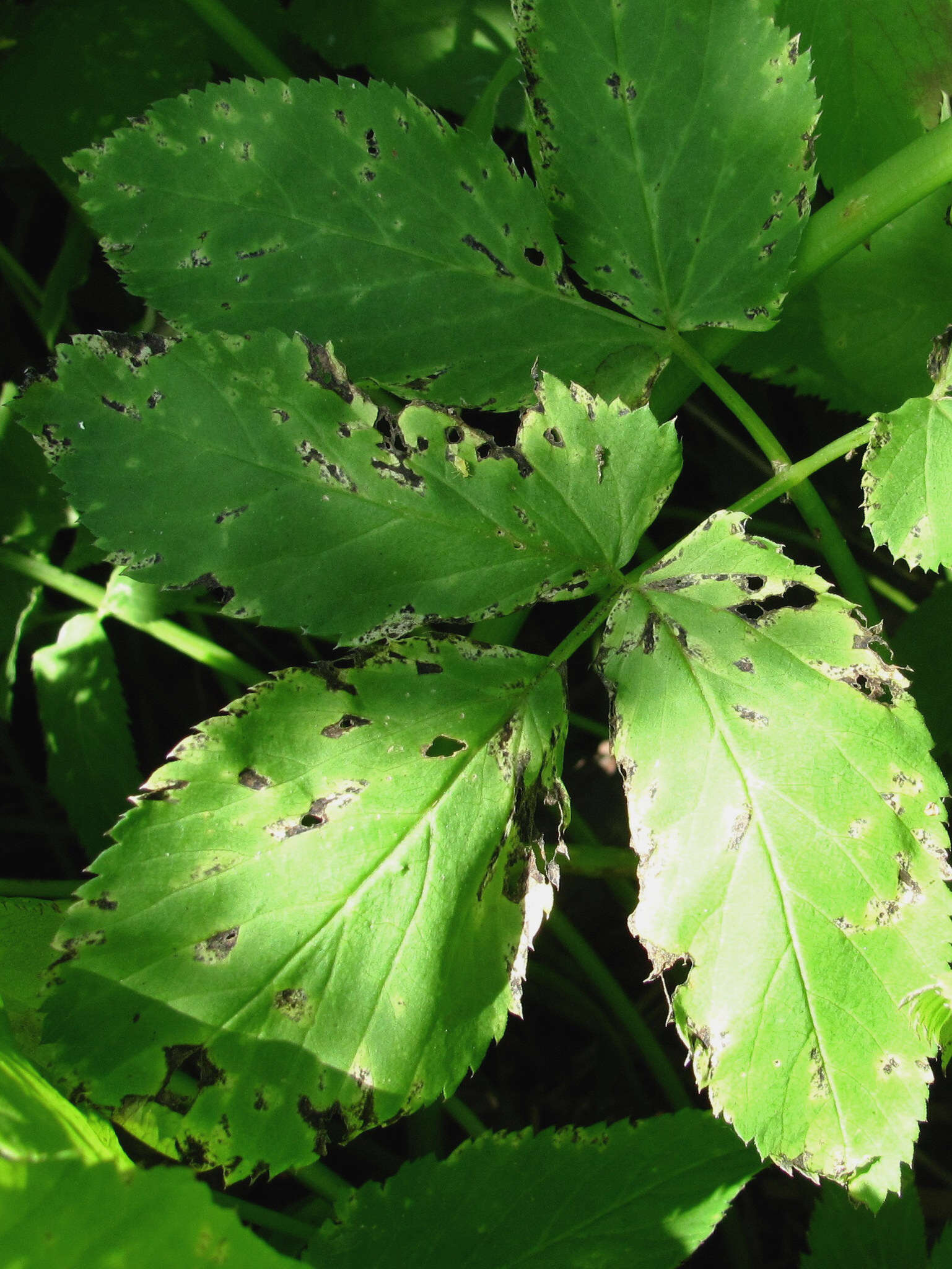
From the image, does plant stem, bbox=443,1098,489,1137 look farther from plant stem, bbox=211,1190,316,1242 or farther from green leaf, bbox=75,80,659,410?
green leaf, bbox=75,80,659,410

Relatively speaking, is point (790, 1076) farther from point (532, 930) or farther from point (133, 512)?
point (133, 512)

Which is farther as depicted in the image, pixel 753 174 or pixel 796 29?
pixel 796 29

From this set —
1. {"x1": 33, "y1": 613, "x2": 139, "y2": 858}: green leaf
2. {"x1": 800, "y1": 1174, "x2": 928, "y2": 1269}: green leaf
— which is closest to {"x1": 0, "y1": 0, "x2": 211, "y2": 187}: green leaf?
{"x1": 33, "y1": 613, "x2": 139, "y2": 858}: green leaf

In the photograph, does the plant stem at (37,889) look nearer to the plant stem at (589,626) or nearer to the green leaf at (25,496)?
Result: the green leaf at (25,496)

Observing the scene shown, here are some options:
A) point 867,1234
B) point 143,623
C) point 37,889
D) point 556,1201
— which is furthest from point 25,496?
point 867,1234

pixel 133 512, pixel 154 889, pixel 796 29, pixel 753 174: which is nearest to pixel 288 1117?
pixel 154 889

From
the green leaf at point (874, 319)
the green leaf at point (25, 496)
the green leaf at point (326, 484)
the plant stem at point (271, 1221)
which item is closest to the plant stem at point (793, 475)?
the green leaf at point (326, 484)

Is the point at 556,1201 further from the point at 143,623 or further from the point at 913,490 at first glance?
the point at 143,623
